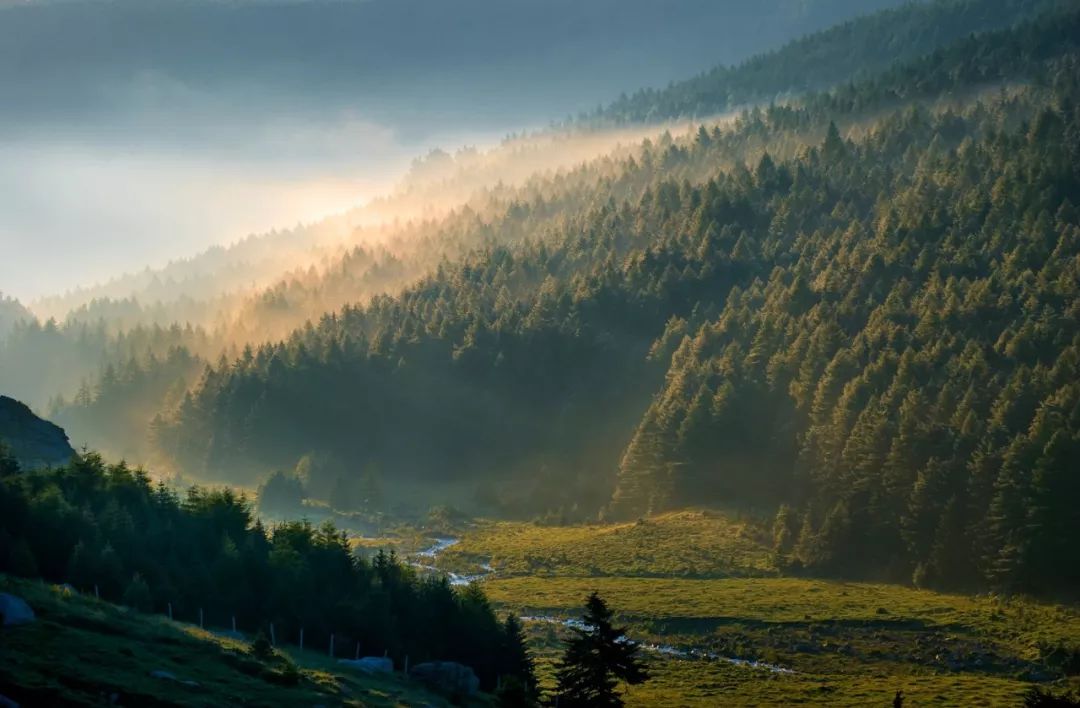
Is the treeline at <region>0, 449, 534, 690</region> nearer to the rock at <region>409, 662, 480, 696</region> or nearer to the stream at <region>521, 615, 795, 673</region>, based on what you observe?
the rock at <region>409, 662, 480, 696</region>

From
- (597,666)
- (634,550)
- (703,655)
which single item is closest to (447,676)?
(597,666)

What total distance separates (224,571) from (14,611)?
26857 millimetres

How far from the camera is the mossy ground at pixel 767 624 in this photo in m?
94.6

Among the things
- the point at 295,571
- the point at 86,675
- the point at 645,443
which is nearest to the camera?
the point at 86,675

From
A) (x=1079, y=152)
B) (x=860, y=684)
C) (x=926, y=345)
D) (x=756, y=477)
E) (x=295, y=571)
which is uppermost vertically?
(x=1079, y=152)

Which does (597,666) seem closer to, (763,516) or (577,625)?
(577,625)

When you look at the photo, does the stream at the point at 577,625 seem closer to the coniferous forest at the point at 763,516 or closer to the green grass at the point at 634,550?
the coniferous forest at the point at 763,516

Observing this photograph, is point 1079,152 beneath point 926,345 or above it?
above

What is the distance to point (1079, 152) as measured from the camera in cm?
19600

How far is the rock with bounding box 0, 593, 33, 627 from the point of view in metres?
53.9

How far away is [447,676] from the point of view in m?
73.9

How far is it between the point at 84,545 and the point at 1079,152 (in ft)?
574

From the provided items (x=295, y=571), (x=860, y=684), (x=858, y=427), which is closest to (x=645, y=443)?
(x=858, y=427)

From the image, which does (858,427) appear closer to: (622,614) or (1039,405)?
(1039,405)
